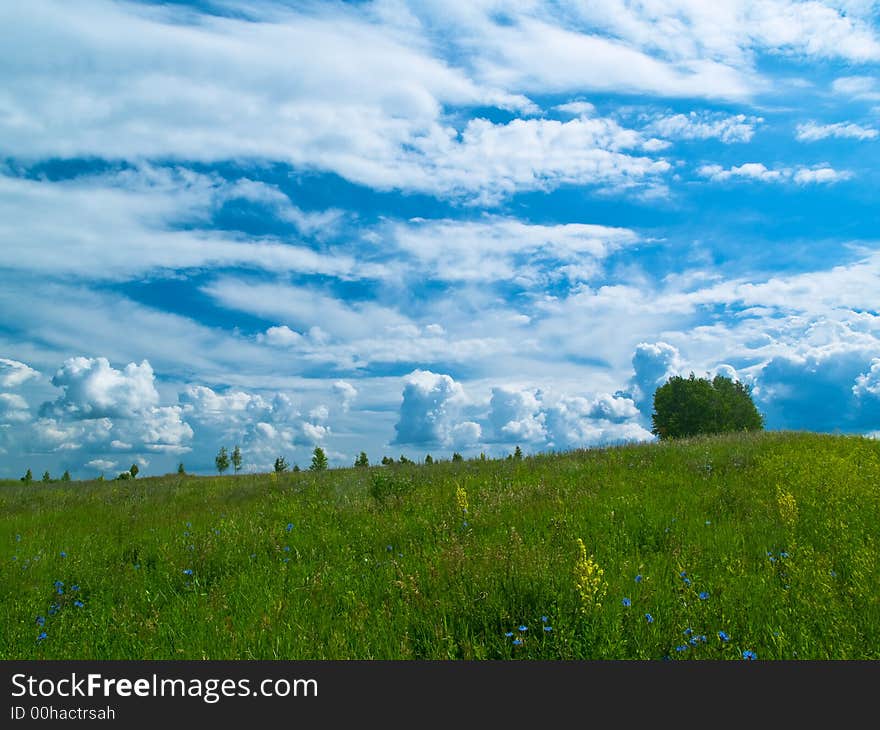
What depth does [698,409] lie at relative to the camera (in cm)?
4259

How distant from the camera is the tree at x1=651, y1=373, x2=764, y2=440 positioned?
139 ft

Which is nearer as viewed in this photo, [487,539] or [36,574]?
[487,539]

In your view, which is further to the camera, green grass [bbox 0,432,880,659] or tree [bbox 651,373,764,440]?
tree [bbox 651,373,764,440]

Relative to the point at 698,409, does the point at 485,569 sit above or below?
below

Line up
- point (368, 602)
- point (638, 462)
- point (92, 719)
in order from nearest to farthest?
1. point (92, 719)
2. point (368, 602)
3. point (638, 462)

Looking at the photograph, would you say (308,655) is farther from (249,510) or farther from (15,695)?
(249,510)

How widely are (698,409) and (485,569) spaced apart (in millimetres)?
42355

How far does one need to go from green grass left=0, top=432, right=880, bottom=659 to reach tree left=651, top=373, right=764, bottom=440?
3269 centimetres

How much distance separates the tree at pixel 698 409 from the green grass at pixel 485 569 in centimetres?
3269

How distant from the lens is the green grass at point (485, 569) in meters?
4.27

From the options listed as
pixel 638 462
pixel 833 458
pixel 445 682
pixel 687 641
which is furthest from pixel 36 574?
pixel 833 458

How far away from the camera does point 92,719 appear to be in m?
3.46

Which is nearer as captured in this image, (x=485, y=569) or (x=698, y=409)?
(x=485, y=569)

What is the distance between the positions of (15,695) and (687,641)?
472 cm
